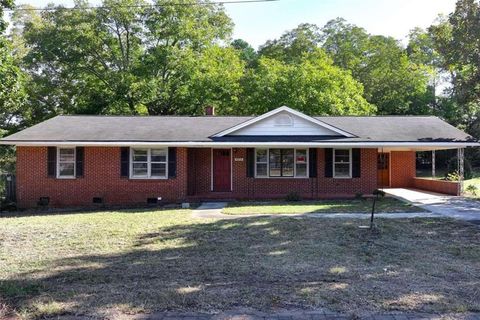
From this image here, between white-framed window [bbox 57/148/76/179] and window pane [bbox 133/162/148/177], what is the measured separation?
2.46 m

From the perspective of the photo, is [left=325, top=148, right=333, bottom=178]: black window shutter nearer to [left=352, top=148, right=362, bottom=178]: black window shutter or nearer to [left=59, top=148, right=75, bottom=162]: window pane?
[left=352, top=148, right=362, bottom=178]: black window shutter

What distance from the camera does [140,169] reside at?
1884 cm

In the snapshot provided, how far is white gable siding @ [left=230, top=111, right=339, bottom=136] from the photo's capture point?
19453 millimetres

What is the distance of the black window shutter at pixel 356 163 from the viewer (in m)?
19.6

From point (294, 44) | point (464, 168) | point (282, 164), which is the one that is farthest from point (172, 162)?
point (294, 44)

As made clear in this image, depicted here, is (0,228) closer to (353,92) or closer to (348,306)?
(348,306)

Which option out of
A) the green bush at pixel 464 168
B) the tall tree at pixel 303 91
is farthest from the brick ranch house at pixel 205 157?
the green bush at pixel 464 168

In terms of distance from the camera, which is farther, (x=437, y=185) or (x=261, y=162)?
(x=437, y=185)

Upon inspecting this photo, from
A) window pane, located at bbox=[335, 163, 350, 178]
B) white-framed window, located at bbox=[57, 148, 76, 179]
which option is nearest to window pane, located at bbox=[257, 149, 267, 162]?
window pane, located at bbox=[335, 163, 350, 178]

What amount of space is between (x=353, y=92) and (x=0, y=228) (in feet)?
90.7

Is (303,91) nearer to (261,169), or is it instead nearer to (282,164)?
(282,164)

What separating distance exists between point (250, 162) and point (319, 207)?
4.74m

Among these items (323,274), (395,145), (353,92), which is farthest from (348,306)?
(353,92)

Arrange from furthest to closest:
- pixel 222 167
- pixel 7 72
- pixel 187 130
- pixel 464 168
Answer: pixel 464 168
pixel 222 167
pixel 187 130
pixel 7 72
